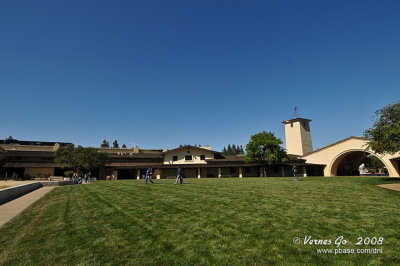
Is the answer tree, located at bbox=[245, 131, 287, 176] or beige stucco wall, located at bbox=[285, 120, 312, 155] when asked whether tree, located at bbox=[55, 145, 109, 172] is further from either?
beige stucco wall, located at bbox=[285, 120, 312, 155]

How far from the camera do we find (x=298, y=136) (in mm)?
61875

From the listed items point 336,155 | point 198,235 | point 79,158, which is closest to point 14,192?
point 198,235

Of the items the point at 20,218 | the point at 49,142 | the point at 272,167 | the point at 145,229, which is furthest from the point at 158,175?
the point at 49,142

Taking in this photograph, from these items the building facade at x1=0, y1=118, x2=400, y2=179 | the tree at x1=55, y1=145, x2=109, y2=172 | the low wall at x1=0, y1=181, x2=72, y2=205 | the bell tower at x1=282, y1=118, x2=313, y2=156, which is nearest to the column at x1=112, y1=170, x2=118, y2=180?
the building facade at x1=0, y1=118, x2=400, y2=179

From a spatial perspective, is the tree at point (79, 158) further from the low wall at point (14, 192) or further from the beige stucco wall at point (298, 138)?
the beige stucco wall at point (298, 138)

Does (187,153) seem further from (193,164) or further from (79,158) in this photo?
(79,158)

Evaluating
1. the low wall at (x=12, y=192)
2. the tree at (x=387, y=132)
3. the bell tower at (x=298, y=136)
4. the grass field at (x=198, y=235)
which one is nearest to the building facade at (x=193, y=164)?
the bell tower at (x=298, y=136)

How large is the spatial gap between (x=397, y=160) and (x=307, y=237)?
43.9m

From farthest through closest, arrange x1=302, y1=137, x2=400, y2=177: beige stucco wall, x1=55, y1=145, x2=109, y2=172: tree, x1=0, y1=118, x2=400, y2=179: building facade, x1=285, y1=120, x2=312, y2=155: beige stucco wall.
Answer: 1. x1=285, y1=120, x2=312, y2=155: beige stucco wall
2. x1=0, y1=118, x2=400, y2=179: building facade
3. x1=55, y1=145, x2=109, y2=172: tree
4. x1=302, y1=137, x2=400, y2=177: beige stucco wall

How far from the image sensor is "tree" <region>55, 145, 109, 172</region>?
40562mm

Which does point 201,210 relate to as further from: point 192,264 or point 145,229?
point 192,264

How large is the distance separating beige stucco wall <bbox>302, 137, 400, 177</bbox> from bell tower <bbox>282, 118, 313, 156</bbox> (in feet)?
33.0

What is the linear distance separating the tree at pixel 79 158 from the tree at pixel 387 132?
43.9 metres

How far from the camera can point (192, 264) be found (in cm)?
395
